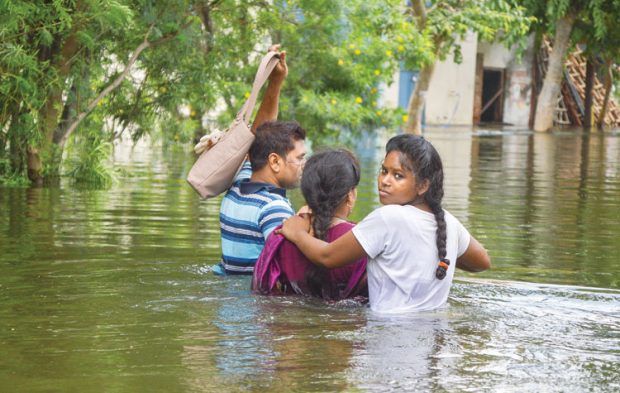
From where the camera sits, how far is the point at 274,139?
6.57 metres

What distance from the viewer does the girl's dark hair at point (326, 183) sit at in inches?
241

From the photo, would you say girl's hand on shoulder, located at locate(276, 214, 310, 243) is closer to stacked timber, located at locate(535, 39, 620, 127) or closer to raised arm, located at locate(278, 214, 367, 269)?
raised arm, located at locate(278, 214, 367, 269)

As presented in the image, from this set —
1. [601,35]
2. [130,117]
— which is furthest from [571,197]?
[601,35]

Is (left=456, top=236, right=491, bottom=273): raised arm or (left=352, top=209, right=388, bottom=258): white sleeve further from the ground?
(left=352, top=209, right=388, bottom=258): white sleeve

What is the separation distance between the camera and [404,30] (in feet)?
72.6

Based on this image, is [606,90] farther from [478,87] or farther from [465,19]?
[465,19]

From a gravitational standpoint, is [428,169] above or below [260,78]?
below

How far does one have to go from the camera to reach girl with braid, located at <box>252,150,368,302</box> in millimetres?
6141

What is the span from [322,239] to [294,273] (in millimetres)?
305

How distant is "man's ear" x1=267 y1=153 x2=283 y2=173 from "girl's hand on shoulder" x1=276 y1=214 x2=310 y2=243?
443 millimetres

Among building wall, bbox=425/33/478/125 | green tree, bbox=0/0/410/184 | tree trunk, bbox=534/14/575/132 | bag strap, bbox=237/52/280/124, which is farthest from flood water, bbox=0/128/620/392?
building wall, bbox=425/33/478/125

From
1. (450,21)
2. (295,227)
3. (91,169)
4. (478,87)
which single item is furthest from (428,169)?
(478,87)

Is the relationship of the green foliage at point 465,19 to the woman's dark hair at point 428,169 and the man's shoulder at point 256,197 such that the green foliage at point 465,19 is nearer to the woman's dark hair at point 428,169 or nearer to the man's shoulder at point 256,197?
the man's shoulder at point 256,197

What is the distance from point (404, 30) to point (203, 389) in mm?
17985
